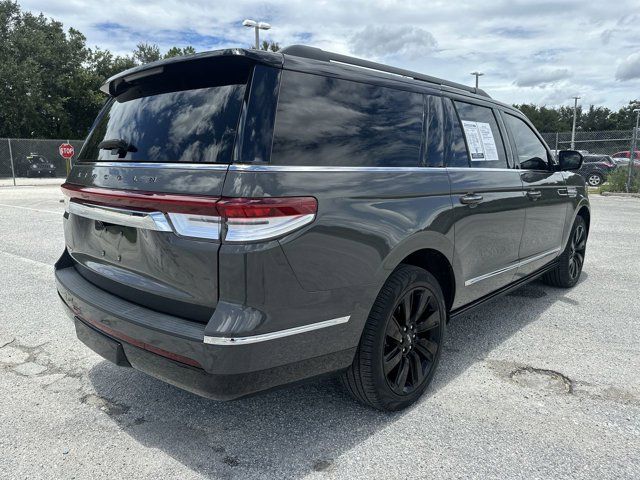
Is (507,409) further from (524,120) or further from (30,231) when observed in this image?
(30,231)

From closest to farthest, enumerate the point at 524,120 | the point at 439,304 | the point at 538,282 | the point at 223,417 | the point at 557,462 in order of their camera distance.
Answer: the point at 557,462 → the point at 223,417 → the point at 439,304 → the point at 524,120 → the point at 538,282

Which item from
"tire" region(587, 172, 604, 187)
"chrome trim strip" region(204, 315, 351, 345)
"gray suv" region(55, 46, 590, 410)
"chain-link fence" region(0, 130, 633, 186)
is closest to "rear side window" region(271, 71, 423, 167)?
"gray suv" region(55, 46, 590, 410)

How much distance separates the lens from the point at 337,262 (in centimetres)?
222

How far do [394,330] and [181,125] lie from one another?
1.50 meters

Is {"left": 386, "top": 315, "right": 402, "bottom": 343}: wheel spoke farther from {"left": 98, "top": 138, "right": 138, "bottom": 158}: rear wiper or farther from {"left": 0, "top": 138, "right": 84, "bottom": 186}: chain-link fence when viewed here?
{"left": 0, "top": 138, "right": 84, "bottom": 186}: chain-link fence

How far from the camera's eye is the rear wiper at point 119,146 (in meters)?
Answer: 2.52

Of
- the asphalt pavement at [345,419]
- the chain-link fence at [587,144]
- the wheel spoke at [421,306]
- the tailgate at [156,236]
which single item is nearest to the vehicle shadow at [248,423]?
the asphalt pavement at [345,419]

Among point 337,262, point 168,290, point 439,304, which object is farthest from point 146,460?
point 439,304

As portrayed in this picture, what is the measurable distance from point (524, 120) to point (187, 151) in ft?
11.0

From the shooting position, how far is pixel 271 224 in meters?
2.00

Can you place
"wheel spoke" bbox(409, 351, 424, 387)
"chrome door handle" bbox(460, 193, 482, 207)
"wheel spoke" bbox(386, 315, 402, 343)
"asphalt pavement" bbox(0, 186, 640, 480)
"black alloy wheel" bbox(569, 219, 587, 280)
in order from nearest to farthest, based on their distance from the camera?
"asphalt pavement" bbox(0, 186, 640, 480), "wheel spoke" bbox(386, 315, 402, 343), "wheel spoke" bbox(409, 351, 424, 387), "chrome door handle" bbox(460, 193, 482, 207), "black alloy wheel" bbox(569, 219, 587, 280)

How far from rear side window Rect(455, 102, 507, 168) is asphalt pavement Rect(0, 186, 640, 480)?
138cm

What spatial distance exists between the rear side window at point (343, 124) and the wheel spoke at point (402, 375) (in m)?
1.11

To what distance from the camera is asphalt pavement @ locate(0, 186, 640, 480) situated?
2.31 m
